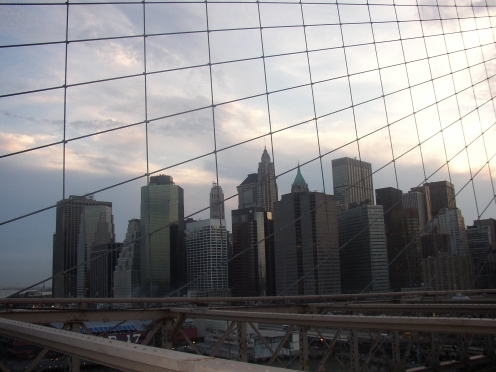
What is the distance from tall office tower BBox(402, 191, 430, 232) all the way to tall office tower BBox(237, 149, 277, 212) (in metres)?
4.96

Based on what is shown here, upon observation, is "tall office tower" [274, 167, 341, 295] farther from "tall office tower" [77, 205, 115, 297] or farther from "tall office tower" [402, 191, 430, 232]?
"tall office tower" [77, 205, 115, 297]

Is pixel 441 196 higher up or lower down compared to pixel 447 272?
higher up

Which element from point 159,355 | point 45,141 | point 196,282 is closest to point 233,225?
point 196,282

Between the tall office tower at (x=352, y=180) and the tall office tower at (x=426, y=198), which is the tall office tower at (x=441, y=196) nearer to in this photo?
the tall office tower at (x=426, y=198)

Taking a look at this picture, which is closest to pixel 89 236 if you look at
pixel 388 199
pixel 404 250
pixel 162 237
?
pixel 162 237

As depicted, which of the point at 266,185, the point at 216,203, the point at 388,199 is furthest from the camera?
the point at 388,199

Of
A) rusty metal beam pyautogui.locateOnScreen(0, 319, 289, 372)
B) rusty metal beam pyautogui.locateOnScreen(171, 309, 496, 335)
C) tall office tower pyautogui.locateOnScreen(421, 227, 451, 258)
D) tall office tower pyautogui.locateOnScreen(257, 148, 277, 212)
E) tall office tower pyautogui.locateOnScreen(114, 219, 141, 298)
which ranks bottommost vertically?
rusty metal beam pyautogui.locateOnScreen(171, 309, 496, 335)

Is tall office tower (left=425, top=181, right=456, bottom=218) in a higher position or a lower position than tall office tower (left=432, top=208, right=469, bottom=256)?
higher

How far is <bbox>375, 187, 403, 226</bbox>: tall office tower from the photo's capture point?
13.3m

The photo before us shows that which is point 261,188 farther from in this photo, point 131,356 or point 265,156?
point 131,356

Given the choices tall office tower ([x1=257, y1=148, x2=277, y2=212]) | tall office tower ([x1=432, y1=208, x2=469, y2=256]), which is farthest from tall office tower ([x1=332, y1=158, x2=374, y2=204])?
tall office tower ([x1=432, y1=208, x2=469, y2=256])

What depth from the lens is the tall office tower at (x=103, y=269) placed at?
24.7 ft

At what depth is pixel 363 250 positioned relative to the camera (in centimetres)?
1229

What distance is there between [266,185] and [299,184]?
1.27 m
